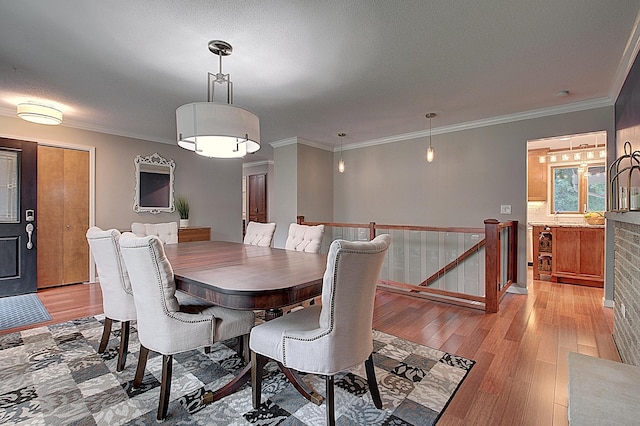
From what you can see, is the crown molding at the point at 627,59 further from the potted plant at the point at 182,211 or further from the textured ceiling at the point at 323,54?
the potted plant at the point at 182,211

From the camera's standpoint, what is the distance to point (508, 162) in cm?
430

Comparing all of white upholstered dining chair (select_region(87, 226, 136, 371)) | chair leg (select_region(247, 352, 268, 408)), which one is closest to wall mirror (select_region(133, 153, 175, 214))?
white upholstered dining chair (select_region(87, 226, 136, 371))

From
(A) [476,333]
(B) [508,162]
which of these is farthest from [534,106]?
(A) [476,333]

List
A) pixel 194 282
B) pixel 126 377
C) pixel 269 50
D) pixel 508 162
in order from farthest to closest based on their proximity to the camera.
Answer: pixel 508 162 < pixel 269 50 < pixel 126 377 < pixel 194 282

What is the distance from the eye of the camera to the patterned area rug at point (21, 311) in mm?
3129

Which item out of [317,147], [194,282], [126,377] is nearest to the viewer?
[194,282]

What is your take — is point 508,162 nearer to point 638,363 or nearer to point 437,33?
point 437,33

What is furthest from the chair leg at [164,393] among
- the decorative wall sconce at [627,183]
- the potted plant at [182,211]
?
the potted plant at [182,211]

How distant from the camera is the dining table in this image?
1.52 metres

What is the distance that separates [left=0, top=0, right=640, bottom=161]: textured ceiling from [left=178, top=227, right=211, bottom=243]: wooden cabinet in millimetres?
2029

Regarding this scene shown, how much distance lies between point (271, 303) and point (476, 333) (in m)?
2.27

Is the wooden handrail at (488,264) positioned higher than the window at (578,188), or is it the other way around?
the window at (578,188)

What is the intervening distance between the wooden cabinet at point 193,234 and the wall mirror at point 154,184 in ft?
1.73

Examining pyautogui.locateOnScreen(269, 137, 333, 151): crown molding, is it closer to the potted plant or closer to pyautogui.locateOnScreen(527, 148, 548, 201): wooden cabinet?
the potted plant
